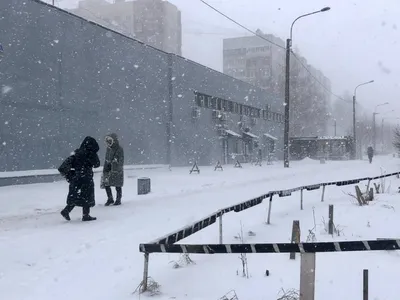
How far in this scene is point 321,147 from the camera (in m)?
55.8

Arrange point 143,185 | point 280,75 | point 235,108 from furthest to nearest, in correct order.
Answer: point 280,75, point 235,108, point 143,185

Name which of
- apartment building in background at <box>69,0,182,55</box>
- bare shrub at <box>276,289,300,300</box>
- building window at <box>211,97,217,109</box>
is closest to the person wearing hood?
bare shrub at <box>276,289,300,300</box>

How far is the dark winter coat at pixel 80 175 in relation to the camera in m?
7.90

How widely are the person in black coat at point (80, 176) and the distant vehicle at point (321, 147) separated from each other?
165 ft

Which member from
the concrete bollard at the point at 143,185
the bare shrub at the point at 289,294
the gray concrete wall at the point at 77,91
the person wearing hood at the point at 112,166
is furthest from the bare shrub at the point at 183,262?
the gray concrete wall at the point at 77,91

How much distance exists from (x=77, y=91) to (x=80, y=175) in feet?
37.2

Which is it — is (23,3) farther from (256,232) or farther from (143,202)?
(256,232)

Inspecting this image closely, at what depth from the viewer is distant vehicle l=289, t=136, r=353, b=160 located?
55.7m

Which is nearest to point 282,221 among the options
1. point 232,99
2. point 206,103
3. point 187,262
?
point 187,262

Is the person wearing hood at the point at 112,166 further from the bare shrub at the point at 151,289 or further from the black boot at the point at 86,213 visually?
the bare shrub at the point at 151,289

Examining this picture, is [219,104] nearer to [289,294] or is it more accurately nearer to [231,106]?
[231,106]

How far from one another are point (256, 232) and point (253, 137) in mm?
31828

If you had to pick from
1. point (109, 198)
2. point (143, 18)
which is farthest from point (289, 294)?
point (143, 18)

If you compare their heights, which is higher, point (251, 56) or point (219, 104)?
point (251, 56)
